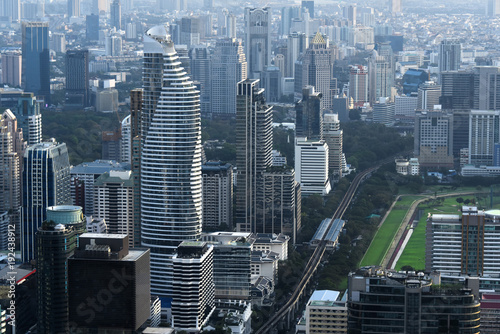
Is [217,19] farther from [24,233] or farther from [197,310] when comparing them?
[197,310]

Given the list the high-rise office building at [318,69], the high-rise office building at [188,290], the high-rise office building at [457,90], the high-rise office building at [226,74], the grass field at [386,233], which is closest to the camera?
the high-rise office building at [188,290]

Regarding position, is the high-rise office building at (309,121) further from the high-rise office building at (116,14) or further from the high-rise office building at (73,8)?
the high-rise office building at (73,8)

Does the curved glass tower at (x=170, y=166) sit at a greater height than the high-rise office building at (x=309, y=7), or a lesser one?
lesser

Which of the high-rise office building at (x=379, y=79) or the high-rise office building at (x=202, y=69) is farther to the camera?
the high-rise office building at (x=379, y=79)

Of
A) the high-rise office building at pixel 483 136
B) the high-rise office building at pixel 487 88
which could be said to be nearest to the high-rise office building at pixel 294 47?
the high-rise office building at pixel 487 88

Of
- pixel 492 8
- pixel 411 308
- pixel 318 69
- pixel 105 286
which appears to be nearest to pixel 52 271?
pixel 105 286

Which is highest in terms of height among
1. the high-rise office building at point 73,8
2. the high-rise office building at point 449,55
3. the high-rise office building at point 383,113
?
the high-rise office building at point 73,8

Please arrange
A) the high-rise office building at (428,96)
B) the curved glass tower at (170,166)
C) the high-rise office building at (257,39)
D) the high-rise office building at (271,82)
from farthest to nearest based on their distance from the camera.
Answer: the high-rise office building at (257,39), the high-rise office building at (271,82), the high-rise office building at (428,96), the curved glass tower at (170,166)

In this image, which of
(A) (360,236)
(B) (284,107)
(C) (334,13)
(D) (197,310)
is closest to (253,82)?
(A) (360,236)

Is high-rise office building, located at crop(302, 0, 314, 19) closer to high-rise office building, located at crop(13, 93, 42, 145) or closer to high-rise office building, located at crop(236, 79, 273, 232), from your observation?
high-rise office building, located at crop(13, 93, 42, 145)
